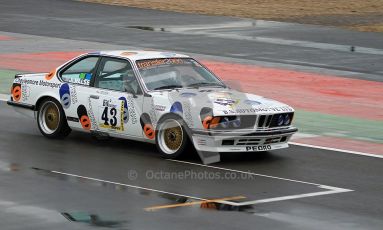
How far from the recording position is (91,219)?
1135 centimetres

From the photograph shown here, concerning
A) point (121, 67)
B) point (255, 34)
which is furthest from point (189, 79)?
point (255, 34)

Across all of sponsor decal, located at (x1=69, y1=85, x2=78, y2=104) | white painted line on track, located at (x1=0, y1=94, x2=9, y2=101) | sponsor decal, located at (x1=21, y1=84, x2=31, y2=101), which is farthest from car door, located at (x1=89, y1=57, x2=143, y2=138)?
white painted line on track, located at (x1=0, y1=94, x2=9, y2=101)

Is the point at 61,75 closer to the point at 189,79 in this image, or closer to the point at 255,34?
the point at 189,79

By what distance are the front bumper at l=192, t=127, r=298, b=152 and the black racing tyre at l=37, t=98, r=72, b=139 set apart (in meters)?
2.53

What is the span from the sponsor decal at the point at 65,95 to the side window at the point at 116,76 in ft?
1.63

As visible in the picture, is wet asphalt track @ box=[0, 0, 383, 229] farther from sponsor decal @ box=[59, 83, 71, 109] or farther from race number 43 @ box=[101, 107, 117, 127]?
sponsor decal @ box=[59, 83, 71, 109]

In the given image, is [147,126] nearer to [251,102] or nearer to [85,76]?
[251,102]

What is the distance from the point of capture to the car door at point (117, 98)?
591 inches

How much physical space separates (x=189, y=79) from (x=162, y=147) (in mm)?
1252

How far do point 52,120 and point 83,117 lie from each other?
71 centimetres

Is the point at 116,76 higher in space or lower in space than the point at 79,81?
higher

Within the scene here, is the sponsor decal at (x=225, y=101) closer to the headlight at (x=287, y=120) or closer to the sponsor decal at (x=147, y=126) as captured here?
the headlight at (x=287, y=120)

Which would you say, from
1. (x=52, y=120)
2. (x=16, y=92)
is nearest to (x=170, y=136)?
(x=52, y=120)

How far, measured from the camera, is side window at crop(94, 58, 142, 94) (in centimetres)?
1526
